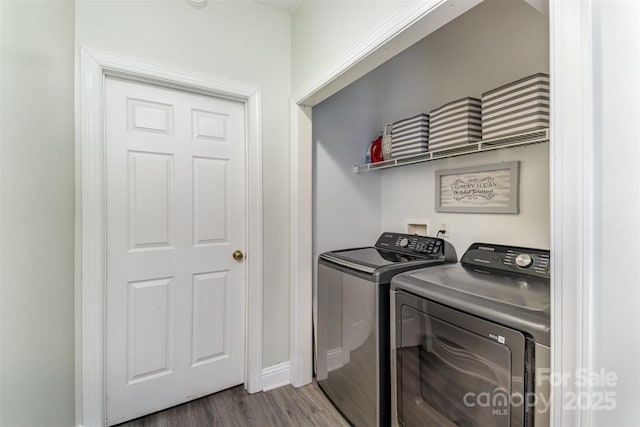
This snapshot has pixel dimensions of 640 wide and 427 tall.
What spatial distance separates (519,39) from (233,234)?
202 cm

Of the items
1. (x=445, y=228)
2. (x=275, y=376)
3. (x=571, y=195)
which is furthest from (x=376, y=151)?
(x=275, y=376)

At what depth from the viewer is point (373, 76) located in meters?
2.45

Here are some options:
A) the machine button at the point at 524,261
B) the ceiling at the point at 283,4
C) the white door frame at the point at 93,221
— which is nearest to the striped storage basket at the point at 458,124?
the machine button at the point at 524,261

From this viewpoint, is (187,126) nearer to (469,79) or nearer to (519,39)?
(469,79)

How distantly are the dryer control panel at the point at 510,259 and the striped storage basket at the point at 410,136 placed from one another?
70 centimetres

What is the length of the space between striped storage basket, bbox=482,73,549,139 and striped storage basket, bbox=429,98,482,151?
7 centimetres

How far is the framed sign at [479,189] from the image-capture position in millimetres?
1594

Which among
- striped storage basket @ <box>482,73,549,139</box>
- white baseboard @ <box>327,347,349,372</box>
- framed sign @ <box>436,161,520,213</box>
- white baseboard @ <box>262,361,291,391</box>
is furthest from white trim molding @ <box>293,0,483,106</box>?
white baseboard @ <box>262,361,291,391</box>

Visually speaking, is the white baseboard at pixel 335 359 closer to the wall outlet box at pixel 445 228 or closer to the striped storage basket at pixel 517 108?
the wall outlet box at pixel 445 228

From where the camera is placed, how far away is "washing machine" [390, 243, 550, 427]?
2.90ft

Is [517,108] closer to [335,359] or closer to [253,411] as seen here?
[335,359]

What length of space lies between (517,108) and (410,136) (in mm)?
652

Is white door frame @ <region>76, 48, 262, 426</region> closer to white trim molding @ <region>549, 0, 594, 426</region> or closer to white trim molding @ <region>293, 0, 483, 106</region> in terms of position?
white trim molding @ <region>293, 0, 483, 106</region>

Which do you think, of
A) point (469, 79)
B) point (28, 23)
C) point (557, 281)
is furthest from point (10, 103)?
point (469, 79)
